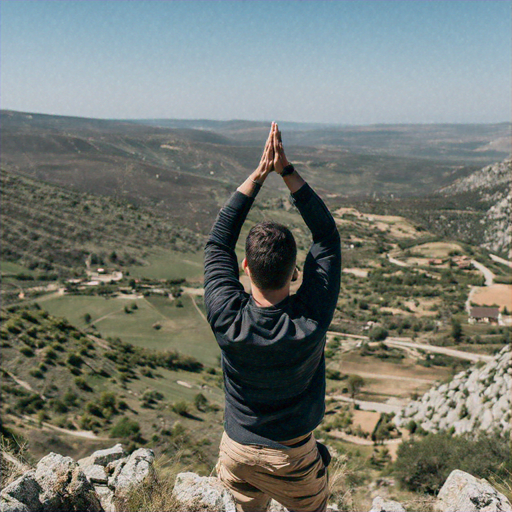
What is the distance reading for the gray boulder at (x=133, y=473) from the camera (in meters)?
3.81

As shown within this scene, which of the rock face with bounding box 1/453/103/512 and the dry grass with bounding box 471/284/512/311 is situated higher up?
the rock face with bounding box 1/453/103/512

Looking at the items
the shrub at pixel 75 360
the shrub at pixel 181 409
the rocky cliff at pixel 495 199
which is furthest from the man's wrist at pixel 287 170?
the rocky cliff at pixel 495 199

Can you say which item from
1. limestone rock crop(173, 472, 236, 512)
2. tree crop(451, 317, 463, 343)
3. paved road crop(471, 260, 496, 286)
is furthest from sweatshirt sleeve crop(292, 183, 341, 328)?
paved road crop(471, 260, 496, 286)

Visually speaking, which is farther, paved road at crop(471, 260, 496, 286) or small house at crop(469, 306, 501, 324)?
paved road at crop(471, 260, 496, 286)

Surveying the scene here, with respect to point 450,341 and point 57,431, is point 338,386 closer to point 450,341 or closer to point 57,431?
point 450,341

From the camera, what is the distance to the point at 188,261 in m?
62.4

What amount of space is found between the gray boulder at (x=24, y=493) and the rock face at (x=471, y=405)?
37.9ft

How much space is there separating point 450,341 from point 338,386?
16.5 m

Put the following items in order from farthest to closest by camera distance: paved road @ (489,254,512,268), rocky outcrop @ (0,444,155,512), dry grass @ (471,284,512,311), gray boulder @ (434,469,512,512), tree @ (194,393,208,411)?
paved road @ (489,254,512,268) → dry grass @ (471,284,512,311) → tree @ (194,393,208,411) → gray boulder @ (434,469,512,512) → rocky outcrop @ (0,444,155,512)

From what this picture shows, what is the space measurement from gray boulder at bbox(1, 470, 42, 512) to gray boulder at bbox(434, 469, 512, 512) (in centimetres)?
309

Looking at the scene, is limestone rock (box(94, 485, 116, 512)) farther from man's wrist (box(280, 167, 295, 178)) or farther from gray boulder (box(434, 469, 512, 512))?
man's wrist (box(280, 167, 295, 178))

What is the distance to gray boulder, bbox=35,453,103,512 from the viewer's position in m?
3.49

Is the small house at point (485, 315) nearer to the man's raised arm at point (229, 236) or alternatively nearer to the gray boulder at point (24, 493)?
the gray boulder at point (24, 493)

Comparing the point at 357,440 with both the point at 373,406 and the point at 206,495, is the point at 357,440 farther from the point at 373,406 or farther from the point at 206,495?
the point at 206,495
